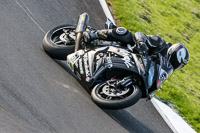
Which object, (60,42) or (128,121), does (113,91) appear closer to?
(128,121)

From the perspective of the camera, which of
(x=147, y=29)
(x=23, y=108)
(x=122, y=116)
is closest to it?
(x=23, y=108)

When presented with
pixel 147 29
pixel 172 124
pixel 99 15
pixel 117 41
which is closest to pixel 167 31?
pixel 147 29

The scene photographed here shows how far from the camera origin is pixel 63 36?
8453mm

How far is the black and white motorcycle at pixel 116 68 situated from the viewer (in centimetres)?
687

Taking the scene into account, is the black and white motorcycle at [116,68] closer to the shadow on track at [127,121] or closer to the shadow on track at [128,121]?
the shadow on track at [127,121]

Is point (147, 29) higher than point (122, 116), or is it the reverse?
point (122, 116)

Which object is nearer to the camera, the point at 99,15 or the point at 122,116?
the point at 122,116

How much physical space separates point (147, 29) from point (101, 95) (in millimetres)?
7215

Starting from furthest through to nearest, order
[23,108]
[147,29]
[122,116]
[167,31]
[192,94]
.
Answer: [167,31]
[147,29]
[192,94]
[122,116]
[23,108]

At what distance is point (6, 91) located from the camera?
5949 mm

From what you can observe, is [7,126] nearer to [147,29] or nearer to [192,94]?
[192,94]

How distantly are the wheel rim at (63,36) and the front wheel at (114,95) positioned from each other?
157 centimetres

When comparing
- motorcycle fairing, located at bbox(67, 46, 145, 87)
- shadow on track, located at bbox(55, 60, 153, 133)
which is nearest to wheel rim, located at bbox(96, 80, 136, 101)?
motorcycle fairing, located at bbox(67, 46, 145, 87)

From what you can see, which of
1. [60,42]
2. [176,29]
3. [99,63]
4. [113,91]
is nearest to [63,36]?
[60,42]
